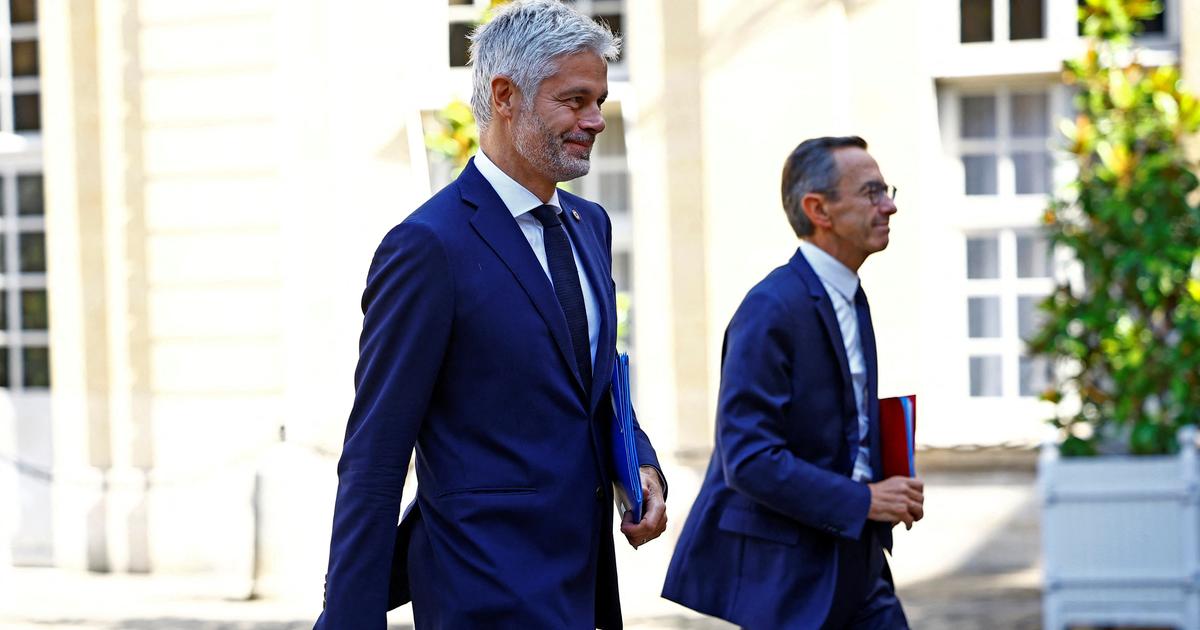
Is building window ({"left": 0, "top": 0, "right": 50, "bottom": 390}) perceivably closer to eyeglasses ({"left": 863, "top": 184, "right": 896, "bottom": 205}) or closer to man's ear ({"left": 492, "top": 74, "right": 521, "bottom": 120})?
eyeglasses ({"left": 863, "top": 184, "right": 896, "bottom": 205})

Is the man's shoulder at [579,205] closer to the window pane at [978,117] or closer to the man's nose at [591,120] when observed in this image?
the man's nose at [591,120]

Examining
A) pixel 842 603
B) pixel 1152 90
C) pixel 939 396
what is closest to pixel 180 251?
pixel 939 396

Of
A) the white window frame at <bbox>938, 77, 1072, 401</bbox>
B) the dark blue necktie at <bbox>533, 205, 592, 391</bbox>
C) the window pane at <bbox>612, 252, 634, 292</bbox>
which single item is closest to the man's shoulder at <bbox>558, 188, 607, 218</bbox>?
the dark blue necktie at <bbox>533, 205, 592, 391</bbox>

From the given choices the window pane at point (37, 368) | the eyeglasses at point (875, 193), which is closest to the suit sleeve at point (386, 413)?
the eyeglasses at point (875, 193)

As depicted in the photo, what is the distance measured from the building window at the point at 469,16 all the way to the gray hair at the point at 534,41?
270 inches

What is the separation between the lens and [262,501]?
9.07 meters

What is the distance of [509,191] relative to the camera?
278cm

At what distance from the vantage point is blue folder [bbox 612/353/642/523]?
110 inches

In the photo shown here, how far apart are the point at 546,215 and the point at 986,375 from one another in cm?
663

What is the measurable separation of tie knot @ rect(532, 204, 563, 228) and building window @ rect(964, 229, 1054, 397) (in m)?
6.55

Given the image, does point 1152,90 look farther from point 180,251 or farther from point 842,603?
point 180,251

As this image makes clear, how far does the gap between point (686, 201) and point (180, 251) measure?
2955mm

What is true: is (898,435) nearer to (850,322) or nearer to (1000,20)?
(850,322)

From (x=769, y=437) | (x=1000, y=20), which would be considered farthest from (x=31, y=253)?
(x=769, y=437)
